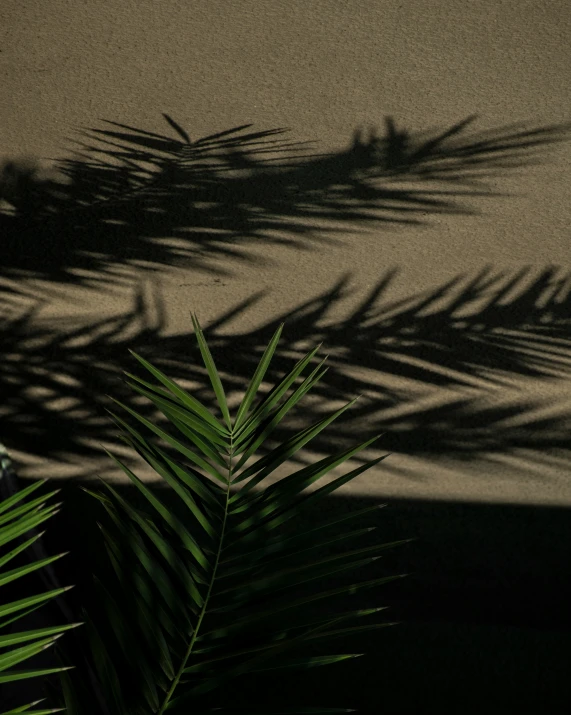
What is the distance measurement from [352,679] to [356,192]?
69.3 inches

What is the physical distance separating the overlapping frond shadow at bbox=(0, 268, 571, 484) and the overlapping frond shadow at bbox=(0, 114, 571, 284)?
27 centimetres

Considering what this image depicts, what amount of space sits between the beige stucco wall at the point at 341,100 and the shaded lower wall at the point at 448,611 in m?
0.09

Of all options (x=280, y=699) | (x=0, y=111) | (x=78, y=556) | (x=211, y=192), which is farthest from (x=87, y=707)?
(x=0, y=111)

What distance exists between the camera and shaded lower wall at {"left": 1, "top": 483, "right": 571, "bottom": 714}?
70.6 inches

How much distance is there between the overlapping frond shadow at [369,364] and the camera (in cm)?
228

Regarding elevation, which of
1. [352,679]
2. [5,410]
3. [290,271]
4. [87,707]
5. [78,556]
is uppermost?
[290,271]

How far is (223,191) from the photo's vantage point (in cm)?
305

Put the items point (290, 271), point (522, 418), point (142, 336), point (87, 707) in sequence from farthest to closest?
point (290, 271)
point (142, 336)
point (522, 418)
point (87, 707)

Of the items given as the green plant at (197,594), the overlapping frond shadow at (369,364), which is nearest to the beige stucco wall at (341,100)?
the overlapping frond shadow at (369,364)

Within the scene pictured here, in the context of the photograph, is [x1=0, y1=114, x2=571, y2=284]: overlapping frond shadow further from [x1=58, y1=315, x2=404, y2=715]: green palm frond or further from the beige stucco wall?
[x1=58, y1=315, x2=404, y2=715]: green palm frond

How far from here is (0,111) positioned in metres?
3.41

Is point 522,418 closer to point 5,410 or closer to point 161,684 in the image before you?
point 5,410

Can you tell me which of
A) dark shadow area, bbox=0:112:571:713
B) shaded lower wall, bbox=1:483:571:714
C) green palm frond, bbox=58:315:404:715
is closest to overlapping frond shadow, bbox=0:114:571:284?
dark shadow area, bbox=0:112:571:713

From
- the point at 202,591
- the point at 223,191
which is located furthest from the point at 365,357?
the point at 202,591
